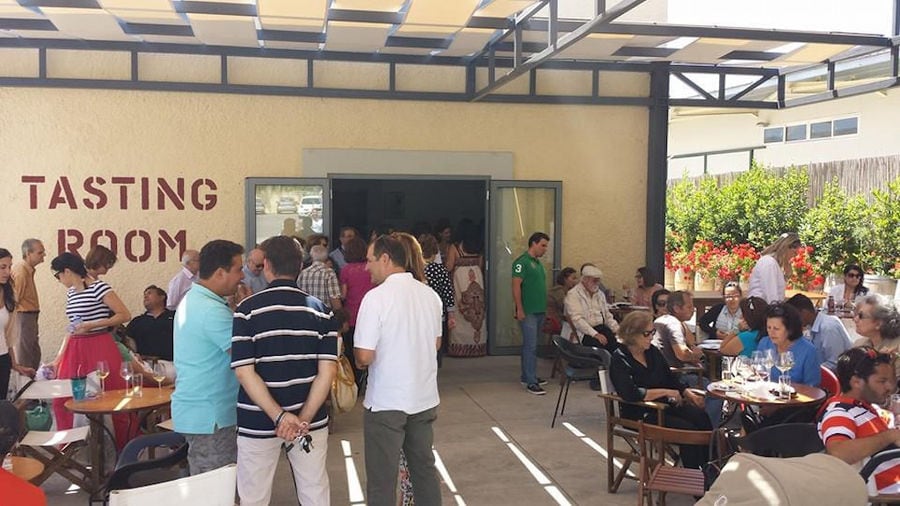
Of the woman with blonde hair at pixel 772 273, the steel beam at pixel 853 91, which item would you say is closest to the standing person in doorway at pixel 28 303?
the woman with blonde hair at pixel 772 273

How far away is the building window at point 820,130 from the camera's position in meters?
17.8

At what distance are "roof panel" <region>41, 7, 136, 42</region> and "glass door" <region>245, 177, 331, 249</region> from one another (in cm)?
202

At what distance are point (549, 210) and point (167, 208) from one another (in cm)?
432

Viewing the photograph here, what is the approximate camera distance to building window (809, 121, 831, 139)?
1776 cm

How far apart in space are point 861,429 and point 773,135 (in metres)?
17.1

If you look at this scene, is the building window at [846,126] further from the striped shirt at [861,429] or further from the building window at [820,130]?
the striped shirt at [861,429]

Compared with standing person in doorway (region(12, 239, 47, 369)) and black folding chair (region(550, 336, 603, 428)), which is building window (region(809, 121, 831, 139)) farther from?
standing person in doorway (region(12, 239, 47, 369))

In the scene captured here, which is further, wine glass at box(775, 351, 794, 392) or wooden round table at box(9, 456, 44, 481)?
wine glass at box(775, 351, 794, 392)

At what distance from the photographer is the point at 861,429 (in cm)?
384

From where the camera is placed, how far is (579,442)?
6551mm

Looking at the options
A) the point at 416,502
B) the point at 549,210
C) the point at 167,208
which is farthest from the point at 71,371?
the point at 549,210

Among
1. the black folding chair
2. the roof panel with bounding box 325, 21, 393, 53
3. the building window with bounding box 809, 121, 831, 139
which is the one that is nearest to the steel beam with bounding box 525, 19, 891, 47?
the roof panel with bounding box 325, 21, 393, 53

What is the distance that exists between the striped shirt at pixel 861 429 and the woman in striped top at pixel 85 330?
4.31 meters

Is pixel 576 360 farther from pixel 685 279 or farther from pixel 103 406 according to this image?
pixel 685 279
